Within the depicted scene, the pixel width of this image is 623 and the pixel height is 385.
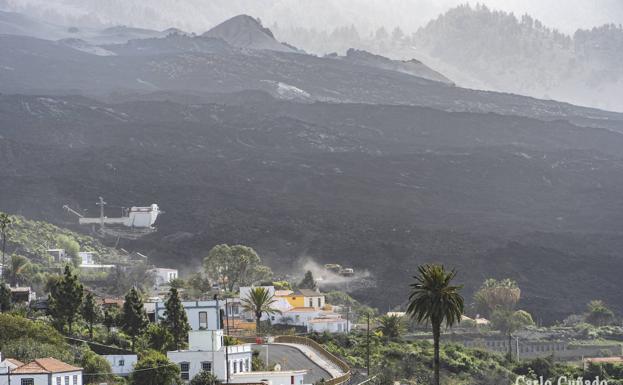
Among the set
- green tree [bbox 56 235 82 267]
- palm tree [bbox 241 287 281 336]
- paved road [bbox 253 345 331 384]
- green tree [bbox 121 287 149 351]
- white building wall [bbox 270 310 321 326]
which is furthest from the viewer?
green tree [bbox 56 235 82 267]

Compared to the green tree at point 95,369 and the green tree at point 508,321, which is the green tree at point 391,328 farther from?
the green tree at point 95,369

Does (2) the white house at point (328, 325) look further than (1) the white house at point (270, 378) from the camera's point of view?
Yes

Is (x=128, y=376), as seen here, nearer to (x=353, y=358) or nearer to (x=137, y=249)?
(x=353, y=358)

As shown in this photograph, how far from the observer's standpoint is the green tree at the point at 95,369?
67.8 metres

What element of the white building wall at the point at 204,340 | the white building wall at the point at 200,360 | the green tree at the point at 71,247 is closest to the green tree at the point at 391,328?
the white building wall at the point at 204,340

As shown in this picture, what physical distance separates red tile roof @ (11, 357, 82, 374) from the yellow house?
53.1 meters

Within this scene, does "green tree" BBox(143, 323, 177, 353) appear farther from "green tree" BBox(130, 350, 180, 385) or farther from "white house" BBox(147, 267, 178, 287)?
"white house" BBox(147, 267, 178, 287)

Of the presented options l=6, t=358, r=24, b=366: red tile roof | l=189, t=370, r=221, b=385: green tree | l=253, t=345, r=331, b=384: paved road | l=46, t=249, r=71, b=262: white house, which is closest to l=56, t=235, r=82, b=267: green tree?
l=46, t=249, r=71, b=262: white house

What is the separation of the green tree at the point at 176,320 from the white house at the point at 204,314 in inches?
14.6

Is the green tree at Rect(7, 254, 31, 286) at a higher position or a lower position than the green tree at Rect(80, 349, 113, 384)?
higher

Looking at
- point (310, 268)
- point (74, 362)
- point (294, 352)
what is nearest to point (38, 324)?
point (74, 362)

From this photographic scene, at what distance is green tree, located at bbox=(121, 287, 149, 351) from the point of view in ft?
259

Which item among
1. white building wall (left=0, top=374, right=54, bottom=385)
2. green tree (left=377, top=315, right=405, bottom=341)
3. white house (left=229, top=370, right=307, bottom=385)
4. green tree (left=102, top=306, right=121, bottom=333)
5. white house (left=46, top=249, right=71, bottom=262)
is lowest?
white house (left=229, top=370, right=307, bottom=385)

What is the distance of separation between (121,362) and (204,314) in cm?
539
